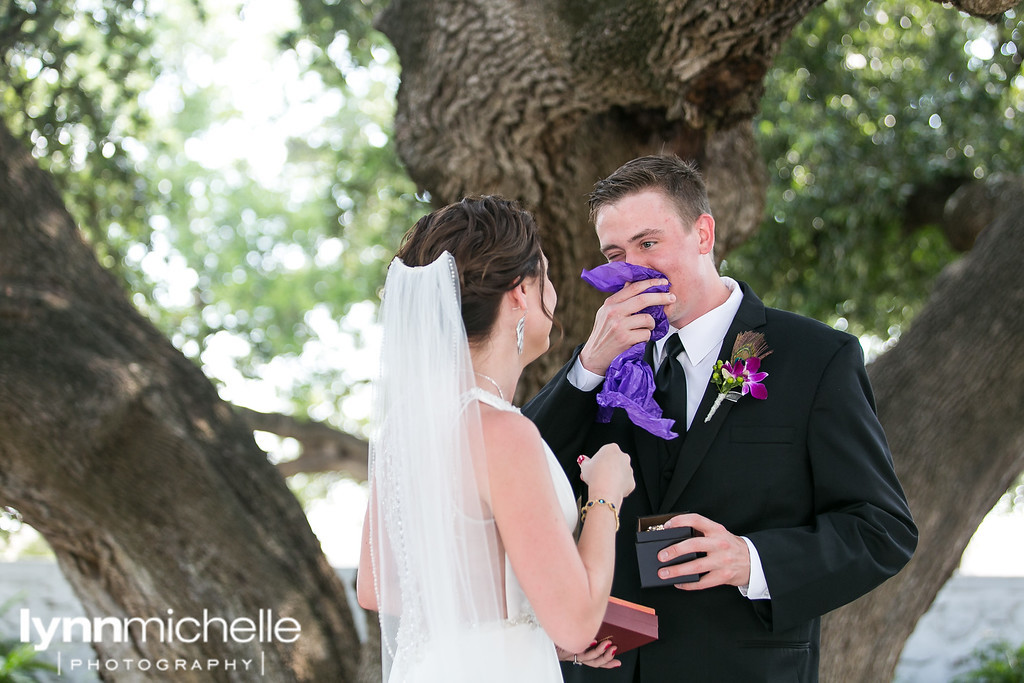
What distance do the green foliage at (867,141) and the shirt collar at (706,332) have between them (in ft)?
16.0

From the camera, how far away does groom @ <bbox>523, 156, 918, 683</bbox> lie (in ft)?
8.05

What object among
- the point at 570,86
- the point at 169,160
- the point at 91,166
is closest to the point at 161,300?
the point at 91,166

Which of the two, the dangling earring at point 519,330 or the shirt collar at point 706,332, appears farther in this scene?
the shirt collar at point 706,332

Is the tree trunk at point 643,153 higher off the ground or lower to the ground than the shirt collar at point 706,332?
higher

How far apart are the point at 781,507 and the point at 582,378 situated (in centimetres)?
71

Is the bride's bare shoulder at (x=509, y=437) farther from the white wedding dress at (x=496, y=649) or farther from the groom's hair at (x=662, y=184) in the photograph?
the groom's hair at (x=662, y=184)

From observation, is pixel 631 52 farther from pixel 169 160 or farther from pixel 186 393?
pixel 169 160

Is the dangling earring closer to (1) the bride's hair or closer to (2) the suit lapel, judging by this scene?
(1) the bride's hair

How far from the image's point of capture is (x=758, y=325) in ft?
9.30

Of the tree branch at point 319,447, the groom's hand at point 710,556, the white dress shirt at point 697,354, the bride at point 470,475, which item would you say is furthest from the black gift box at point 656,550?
the tree branch at point 319,447

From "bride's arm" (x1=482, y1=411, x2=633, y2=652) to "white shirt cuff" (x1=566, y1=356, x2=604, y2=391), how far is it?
0.56 metres

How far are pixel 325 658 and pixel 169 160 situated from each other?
51.6 feet

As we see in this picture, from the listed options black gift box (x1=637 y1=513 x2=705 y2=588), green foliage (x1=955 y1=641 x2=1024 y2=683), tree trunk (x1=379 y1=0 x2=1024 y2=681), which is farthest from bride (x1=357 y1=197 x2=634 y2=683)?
green foliage (x1=955 y1=641 x2=1024 y2=683)

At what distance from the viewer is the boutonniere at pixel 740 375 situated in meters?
2.67
